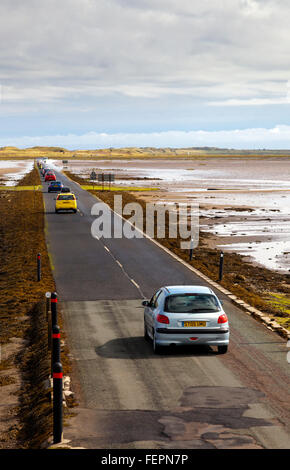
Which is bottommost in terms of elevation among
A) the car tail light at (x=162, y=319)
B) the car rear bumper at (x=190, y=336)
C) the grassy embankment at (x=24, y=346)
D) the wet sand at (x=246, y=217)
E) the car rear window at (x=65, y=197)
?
A: the wet sand at (x=246, y=217)

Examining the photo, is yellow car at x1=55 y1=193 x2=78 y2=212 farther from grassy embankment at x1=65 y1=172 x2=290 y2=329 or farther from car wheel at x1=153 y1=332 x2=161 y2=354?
car wheel at x1=153 y1=332 x2=161 y2=354

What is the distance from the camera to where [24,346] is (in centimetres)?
1812

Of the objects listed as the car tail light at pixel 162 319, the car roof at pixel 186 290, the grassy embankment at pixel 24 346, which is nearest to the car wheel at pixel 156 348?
the car tail light at pixel 162 319

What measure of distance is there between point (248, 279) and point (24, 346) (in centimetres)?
1577

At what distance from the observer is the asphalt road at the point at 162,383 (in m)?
11.3

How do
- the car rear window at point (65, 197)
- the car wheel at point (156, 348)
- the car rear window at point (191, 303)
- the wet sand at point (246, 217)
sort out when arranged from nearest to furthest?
the car rear window at point (191, 303) < the car wheel at point (156, 348) < the wet sand at point (246, 217) < the car rear window at point (65, 197)

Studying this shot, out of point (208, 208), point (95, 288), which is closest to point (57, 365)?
point (95, 288)

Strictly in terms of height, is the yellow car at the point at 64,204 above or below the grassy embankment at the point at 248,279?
above

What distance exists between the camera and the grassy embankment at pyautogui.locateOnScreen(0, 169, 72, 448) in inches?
483

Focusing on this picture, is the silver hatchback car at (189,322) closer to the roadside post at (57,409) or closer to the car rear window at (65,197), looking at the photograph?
the roadside post at (57,409)

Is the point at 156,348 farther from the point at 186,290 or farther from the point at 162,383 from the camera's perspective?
the point at 162,383

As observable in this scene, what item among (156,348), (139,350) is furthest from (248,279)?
(156,348)
